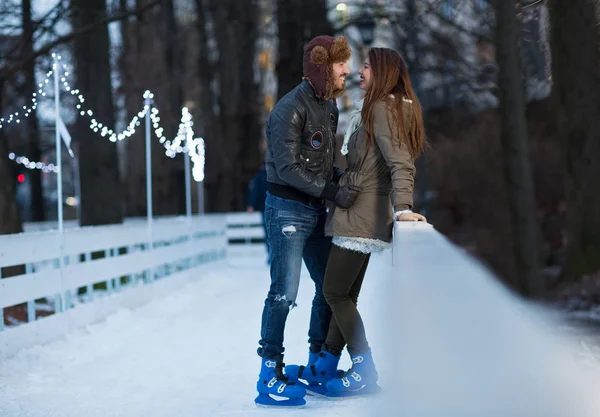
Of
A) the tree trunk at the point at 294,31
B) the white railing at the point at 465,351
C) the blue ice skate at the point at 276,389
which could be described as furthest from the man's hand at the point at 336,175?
the tree trunk at the point at 294,31

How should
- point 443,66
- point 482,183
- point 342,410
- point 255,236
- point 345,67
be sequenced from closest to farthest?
point 342,410, point 345,67, point 255,236, point 482,183, point 443,66

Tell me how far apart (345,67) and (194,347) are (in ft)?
11.0

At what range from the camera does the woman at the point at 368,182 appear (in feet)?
17.1

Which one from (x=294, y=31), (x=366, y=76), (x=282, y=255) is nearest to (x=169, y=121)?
(x=294, y=31)

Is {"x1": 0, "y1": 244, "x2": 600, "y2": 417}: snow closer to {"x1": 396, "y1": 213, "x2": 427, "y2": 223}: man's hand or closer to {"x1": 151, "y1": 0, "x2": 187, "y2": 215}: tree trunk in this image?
{"x1": 396, "y1": 213, "x2": 427, "y2": 223}: man's hand

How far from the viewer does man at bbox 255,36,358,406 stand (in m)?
5.42

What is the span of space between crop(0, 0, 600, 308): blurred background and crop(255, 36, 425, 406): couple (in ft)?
1.62

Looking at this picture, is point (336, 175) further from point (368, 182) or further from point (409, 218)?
point (409, 218)

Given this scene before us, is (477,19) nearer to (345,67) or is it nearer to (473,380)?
(345,67)

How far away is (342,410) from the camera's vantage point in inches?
208

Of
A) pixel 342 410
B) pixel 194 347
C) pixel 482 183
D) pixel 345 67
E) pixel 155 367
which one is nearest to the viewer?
pixel 342 410

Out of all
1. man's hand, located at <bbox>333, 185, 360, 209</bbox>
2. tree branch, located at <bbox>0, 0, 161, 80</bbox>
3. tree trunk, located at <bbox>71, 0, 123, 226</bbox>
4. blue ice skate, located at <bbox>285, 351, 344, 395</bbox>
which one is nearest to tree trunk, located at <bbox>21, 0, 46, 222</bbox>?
tree trunk, located at <bbox>71, 0, 123, 226</bbox>

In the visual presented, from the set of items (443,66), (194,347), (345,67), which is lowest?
(194,347)

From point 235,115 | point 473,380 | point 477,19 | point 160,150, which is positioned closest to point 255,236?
point 235,115
